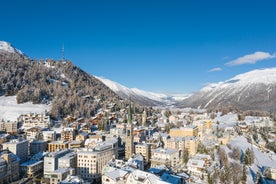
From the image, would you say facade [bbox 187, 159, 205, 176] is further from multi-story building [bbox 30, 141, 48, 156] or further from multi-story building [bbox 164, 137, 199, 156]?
multi-story building [bbox 30, 141, 48, 156]

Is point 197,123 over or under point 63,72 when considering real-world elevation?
under

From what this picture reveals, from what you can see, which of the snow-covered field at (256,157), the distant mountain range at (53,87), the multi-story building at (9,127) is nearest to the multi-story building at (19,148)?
the multi-story building at (9,127)

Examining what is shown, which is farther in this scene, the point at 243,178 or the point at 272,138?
the point at 272,138

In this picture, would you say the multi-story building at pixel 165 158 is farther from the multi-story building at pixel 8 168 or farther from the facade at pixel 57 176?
the multi-story building at pixel 8 168

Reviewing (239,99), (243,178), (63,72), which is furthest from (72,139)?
(239,99)

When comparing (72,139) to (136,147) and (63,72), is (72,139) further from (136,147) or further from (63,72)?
(63,72)

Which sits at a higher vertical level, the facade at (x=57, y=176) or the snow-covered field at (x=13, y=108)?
the snow-covered field at (x=13, y=108)

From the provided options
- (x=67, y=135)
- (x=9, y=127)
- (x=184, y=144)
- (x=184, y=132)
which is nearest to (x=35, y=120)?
(x=9, y=127)
